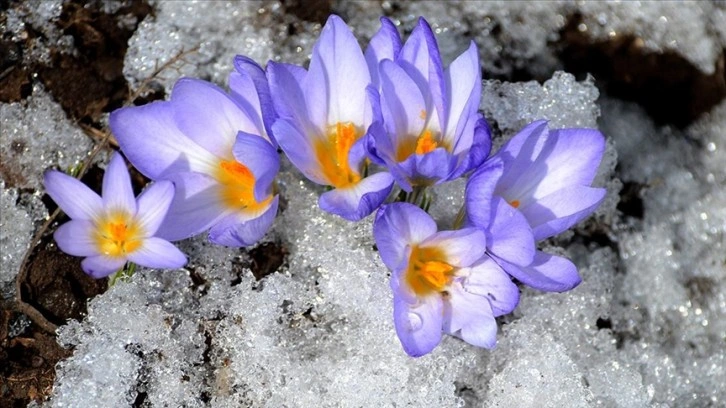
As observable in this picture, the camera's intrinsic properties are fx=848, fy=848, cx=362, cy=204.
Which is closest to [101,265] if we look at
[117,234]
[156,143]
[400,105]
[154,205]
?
[117,234]

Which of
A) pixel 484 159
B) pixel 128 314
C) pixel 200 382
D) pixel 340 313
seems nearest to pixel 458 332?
pixel 340 313

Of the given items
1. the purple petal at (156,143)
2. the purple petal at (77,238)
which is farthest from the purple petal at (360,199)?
the purple petal at (77,238)

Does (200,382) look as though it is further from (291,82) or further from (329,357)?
(291,82)

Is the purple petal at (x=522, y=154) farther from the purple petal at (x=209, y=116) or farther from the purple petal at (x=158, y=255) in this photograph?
the purple petal at (x=158, y=255)

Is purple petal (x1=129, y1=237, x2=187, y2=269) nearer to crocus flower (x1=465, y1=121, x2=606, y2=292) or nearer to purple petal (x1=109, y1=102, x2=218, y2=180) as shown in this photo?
purple petal (x1=109, y1=102, x2=218, y2=180)

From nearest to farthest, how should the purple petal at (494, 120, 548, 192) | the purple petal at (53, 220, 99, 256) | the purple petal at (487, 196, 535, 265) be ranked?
the purple petal at (487, 196, 535, 265) → the purple petal at (494, 120, 548, 192) → the purple petal at (53, 220, 99, 256)

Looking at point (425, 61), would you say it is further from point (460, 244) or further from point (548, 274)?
point (548, 274)

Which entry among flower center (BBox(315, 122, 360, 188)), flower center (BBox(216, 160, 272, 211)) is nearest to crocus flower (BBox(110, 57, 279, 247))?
flower center (BBox(216, 160, 272, 211))
